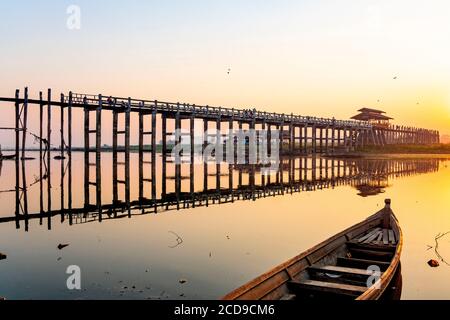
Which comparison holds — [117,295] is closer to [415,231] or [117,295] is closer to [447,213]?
[415,231]

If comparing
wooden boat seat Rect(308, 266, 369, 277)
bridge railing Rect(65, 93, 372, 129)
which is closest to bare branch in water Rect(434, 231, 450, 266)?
wooden boat seat Rect(308, 266, 369, 277)

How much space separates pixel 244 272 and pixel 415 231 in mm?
7874

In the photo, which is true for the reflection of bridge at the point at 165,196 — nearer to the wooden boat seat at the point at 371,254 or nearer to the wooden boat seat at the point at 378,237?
the wooden boat seat at the point at 378,237

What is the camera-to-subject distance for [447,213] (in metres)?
17.8

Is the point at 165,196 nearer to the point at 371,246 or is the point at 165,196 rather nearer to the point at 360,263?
the point at 371,246

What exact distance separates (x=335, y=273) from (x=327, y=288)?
120 centimetres

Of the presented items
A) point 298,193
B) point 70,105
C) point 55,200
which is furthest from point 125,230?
point 70,105

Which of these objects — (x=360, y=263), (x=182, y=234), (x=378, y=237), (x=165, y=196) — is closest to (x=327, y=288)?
(x=360, y=263)

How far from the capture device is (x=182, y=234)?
43.8 feet

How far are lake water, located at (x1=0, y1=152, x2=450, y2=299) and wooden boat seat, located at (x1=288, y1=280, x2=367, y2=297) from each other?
1583 millimetres

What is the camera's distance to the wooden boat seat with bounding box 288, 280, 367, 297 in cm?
677

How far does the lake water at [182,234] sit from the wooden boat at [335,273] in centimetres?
87

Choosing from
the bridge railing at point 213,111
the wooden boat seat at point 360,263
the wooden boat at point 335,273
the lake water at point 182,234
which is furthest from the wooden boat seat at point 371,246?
the bridge railing at point 213,111

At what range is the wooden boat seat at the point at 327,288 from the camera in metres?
6.77
